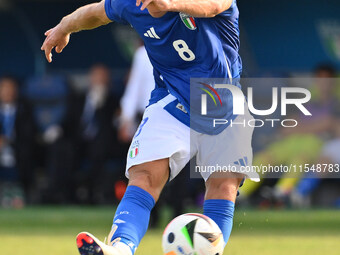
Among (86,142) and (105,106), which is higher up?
(105,106)

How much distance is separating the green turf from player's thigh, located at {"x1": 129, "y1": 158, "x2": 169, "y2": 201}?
6.90 feet

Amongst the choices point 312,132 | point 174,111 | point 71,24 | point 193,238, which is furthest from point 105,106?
point 193,238

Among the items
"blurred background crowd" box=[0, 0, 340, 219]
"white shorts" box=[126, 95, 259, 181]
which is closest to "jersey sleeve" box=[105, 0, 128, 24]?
"white shorts" box=[126, 95, 259, 181]

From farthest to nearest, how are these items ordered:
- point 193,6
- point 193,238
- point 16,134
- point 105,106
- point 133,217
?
1. point 16,134
2. point 105,106
3. point 193,238
4. point 133,217
5. point 193,6

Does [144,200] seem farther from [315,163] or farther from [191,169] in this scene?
[315,163]

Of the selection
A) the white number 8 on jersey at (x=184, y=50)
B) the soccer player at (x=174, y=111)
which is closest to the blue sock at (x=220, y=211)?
the soccer player at (x=174, y=111)

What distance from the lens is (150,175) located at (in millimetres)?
5145

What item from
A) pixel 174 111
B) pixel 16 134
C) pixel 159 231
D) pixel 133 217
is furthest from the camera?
pixel 16 134

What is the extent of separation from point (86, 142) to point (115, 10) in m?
7.80

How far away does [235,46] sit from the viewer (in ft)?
17.7

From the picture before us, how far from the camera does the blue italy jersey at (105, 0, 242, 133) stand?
16.8 ft

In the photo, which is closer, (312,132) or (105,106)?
(312,132)

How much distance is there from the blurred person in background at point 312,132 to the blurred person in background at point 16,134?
12.0 ft

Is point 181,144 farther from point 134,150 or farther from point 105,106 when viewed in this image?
point 105,106
